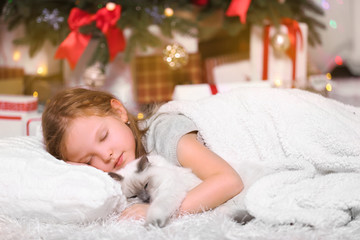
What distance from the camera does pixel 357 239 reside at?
81 centimetres

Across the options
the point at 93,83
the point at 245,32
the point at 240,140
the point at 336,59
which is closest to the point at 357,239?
the point at 240,140

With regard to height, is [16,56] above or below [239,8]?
below

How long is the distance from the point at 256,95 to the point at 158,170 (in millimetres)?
414

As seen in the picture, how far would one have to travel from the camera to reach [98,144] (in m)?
1.05

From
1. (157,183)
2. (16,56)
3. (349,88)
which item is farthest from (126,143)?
(349,88)

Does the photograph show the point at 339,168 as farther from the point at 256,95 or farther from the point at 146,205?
the point at 146,205

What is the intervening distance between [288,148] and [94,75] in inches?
44.6

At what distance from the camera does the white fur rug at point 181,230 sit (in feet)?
2.72

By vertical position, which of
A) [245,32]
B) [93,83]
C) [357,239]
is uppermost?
[245,32]

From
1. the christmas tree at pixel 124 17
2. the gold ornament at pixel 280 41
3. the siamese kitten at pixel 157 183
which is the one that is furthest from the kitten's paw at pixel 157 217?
the gold ornament at pixel 280 41

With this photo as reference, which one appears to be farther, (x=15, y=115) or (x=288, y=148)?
(x=15, y=115)

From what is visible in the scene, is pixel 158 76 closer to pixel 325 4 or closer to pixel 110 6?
pixel 110 6

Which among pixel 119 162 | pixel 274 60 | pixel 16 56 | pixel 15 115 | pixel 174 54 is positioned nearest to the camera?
pixel 119 162

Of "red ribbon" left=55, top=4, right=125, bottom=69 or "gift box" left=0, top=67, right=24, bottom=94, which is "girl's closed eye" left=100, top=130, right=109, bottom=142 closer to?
"red ribbon" left=55, top=4, right=125, bottom=69
